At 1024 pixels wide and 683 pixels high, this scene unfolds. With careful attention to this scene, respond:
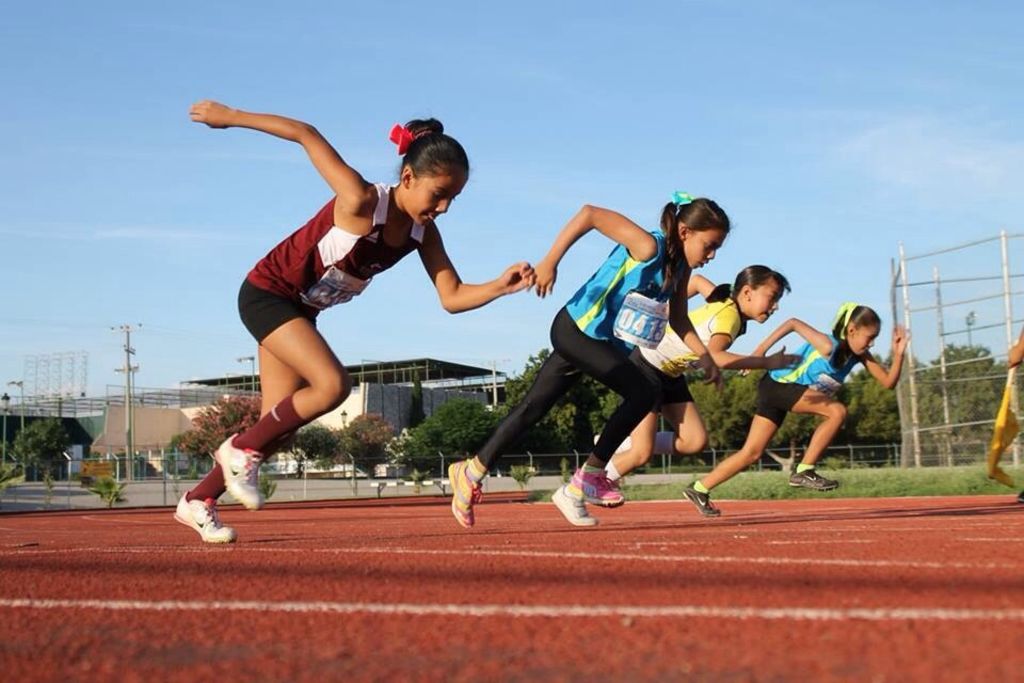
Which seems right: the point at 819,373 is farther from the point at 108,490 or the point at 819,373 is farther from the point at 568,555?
the point at 108,490

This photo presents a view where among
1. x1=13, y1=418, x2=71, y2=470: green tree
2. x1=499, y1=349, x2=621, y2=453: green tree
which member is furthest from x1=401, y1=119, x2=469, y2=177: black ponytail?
x1=13, y1=418, x2=71, y2=470: green tree

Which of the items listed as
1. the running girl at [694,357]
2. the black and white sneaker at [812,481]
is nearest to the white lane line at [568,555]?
the running girl at [694,357]

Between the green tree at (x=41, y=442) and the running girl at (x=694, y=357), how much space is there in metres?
75.4

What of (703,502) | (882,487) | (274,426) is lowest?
(882,487)

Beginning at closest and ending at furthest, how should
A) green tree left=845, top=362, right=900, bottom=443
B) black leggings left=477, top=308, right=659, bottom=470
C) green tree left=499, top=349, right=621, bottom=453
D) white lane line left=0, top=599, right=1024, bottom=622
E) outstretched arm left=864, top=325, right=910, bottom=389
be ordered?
white lane line left=0, top=599, right=1024, bottom=622 < black leggings left=477, top=308, right=659, bottom=470 < outstretched arm left=864, top=325, right=910, bottom=389 < green tree left=845, top=362, right=900, bottom=443 < green tree left=499, top=349, right=621, bottom=453

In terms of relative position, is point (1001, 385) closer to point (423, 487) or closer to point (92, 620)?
point (92, 620)

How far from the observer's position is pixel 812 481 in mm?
10969

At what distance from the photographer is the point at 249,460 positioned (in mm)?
5934

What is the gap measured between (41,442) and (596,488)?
7910cm

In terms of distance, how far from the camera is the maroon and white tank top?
5.92m

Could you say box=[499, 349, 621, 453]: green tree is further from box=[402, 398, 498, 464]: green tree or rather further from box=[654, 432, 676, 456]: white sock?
box=[654, 432, 676, 456]: white sock

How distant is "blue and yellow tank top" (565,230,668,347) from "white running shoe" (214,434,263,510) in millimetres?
2190

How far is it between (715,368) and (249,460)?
312 cm

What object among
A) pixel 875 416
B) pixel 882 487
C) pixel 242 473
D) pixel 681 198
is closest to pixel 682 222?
pixel 681 198
